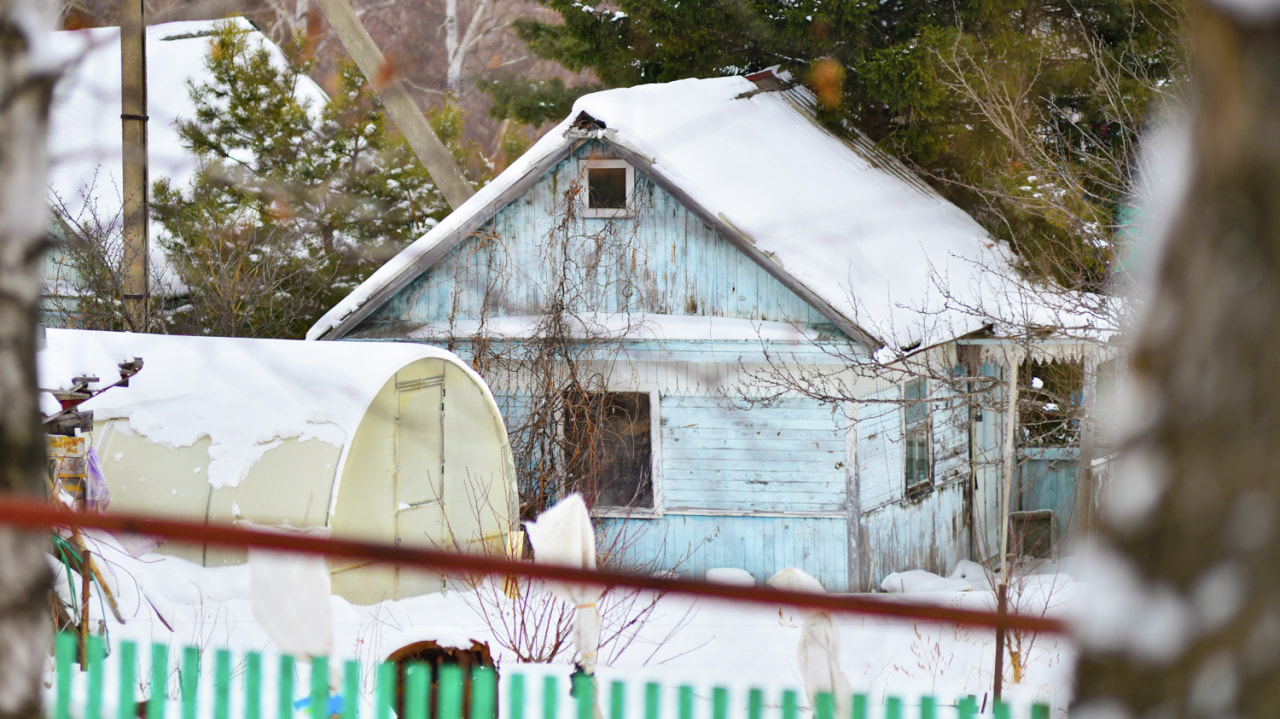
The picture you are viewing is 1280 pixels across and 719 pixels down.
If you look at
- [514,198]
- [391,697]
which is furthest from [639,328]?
[391,697]

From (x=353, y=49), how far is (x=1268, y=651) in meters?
6.59

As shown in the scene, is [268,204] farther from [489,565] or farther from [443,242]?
[489,565]

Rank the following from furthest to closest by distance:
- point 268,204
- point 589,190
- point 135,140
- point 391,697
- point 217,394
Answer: point 268,204 → point 589,190 → point 135,140 → point 217,394 → point 391,697

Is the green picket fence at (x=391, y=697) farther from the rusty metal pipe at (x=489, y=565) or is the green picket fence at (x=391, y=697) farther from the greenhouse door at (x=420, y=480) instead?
the greenhouse door at (x=420, y=480)

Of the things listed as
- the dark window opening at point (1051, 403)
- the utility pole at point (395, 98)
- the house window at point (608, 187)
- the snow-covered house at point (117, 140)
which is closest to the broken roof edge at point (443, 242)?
the house window at point (608, 187)

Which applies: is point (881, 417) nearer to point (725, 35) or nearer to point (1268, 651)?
→ point (725, 35)

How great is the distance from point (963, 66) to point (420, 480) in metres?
7.35

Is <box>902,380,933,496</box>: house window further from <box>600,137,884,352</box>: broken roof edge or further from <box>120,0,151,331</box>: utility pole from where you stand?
<box>120,0,151,331</box>: utility pole

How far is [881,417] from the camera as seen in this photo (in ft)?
36.3

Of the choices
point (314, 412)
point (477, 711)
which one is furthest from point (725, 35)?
point (477, 711)

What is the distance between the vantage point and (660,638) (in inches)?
359

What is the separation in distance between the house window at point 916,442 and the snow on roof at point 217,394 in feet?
18.2

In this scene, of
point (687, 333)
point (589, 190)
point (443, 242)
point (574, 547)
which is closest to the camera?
point (574, 547)

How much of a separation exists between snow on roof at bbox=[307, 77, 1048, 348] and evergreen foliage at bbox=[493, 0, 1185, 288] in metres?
0.62
